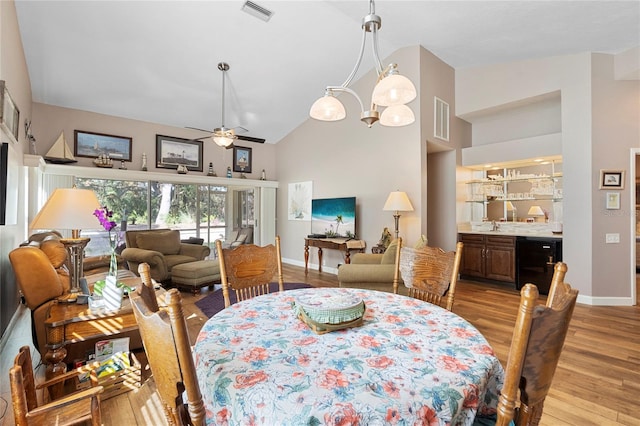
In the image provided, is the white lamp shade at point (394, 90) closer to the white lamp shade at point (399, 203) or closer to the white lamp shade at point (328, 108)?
the white lamp shade at point (328, 108)

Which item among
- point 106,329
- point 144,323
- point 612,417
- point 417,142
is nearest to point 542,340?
point 144,323

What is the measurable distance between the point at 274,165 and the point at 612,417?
7058 millimetres

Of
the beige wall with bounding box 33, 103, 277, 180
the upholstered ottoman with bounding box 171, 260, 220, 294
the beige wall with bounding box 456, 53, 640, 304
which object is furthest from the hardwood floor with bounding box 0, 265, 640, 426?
the beige wall with bounding box 33, 103, 277, 180

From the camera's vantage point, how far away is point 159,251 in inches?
204

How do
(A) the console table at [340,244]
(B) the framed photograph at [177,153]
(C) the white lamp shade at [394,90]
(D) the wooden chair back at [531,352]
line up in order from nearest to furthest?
(D) the wooden chair back at [531,352], (C) the white lamp shade at [394,90], (A) the console table at [340,244], (B) the framed photograph at [177,153]

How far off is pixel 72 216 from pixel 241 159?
5.25m

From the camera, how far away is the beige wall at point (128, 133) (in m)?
4.98

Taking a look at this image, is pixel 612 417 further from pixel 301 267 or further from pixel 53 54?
pixel 53 54

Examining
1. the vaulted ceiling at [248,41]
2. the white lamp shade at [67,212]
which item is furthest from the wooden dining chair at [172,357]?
the vaulted ceiling at [248,41]

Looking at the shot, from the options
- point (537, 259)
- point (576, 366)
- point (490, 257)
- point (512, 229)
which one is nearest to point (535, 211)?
point (512, 229)

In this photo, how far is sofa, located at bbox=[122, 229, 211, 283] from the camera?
4.54 meters

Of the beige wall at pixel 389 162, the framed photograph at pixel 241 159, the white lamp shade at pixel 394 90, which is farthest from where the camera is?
the framed photograph at pixel 241 159

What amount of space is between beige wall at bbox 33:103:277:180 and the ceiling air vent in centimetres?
331

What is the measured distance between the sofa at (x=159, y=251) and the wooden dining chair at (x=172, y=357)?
160 inches
